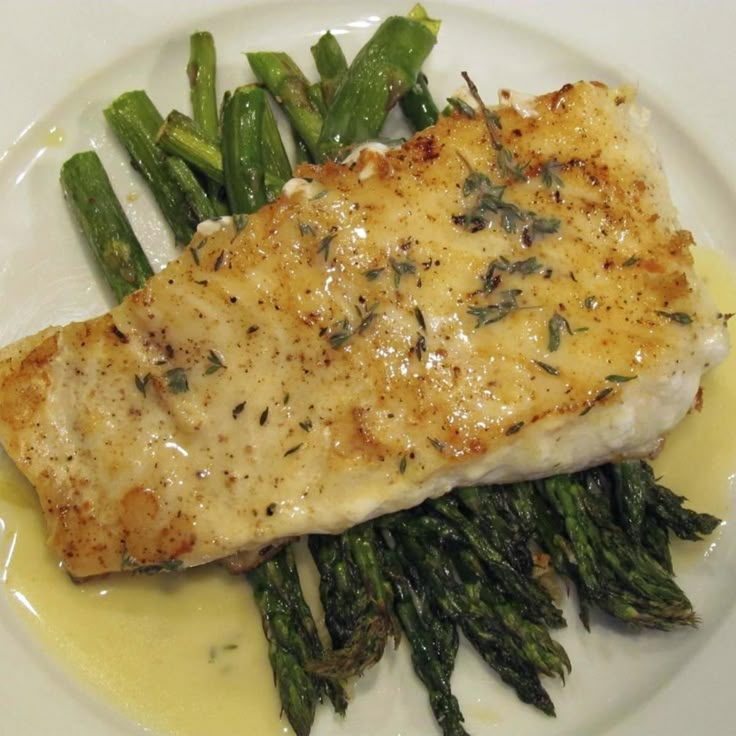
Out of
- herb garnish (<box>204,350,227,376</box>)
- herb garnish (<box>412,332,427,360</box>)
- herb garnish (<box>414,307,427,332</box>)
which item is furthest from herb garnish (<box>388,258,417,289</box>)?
herb garnish (<box>204,350,227,376</box>)

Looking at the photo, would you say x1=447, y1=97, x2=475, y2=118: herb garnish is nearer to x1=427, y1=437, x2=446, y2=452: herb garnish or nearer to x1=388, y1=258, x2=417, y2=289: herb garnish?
x1=388, y1=258, x2=417, y2=289: herb garnish

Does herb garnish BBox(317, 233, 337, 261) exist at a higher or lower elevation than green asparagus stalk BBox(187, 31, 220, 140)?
lower

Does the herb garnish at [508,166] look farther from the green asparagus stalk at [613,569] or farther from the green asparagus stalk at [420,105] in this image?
the green asparagus stalk at [613,569]

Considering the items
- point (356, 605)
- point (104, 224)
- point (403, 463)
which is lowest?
point (356, 605)

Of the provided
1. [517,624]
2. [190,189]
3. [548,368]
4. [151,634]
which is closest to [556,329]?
[548,368]

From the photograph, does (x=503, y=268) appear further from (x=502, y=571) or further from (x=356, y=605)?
(x=356, y=605)
